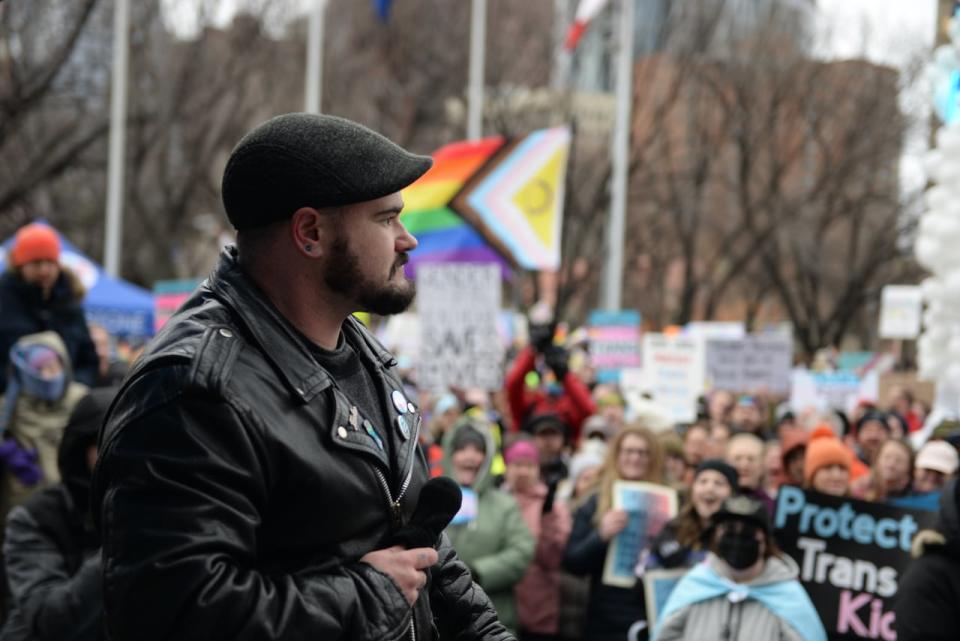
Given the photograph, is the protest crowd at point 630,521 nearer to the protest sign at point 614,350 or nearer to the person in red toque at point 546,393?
the person in red toque at point 546,393

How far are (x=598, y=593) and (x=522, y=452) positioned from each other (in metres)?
1.02

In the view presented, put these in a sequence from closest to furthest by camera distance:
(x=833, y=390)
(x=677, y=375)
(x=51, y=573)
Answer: (x=51, y=573) → (x=677, y=375) → (x=833, y=390)

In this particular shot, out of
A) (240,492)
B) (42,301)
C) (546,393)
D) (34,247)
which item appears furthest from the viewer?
(546,393)

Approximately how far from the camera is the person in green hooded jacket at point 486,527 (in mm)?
7566

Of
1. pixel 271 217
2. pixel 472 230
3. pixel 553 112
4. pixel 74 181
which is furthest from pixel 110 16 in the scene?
pixel 271 217

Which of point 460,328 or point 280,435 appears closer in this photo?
point 280,435

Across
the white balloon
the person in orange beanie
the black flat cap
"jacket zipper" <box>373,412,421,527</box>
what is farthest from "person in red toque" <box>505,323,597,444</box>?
the black flat cap

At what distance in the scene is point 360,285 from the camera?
8.95ft

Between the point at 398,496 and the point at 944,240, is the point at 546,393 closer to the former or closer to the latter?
the point at 944,240

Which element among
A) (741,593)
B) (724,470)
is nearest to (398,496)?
(741,593)

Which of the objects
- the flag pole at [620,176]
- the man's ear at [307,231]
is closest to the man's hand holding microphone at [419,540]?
the man's ear at [307,231]

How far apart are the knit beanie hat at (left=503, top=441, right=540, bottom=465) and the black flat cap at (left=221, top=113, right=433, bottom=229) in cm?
559

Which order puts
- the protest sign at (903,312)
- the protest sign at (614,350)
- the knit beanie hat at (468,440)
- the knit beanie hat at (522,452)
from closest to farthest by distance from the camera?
the knit beanie hat at (468,440)
the knit beanie hat at (522,452)
the protest sign at (614,350)
the protest sign at (903,312)

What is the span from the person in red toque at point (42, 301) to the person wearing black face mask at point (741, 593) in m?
4.44
